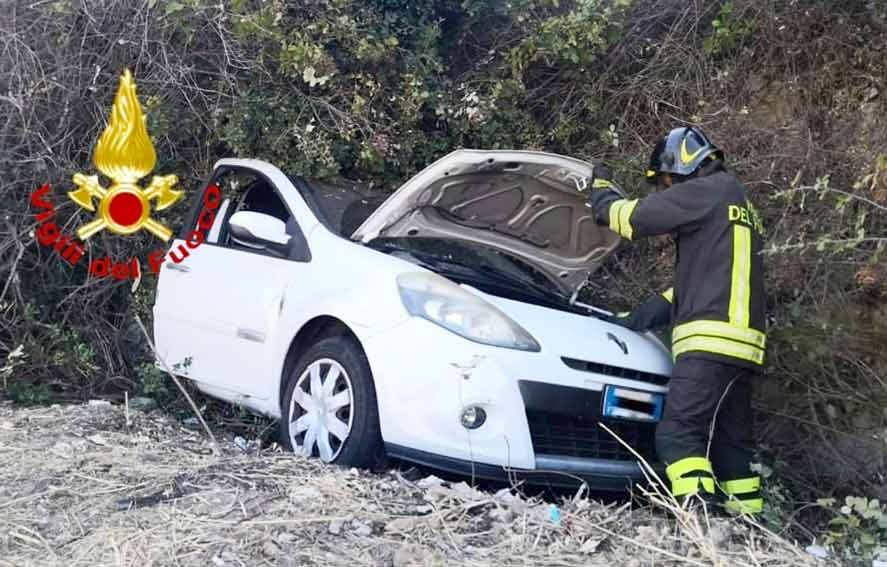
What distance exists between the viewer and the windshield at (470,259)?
4902 millimetres

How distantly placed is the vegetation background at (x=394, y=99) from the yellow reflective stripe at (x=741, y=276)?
119cm

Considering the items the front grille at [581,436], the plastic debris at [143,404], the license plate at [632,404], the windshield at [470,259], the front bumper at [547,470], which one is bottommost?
the plastic debris at [143,404]

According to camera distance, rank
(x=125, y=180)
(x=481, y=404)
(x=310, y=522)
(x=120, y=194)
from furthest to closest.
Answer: (x=120, y=194), (x=125, y=180), (x=481, y=404), (x=310, y=522)

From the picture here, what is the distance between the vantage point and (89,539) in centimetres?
348

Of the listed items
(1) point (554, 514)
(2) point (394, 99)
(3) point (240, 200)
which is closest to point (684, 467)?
(1) point (554, 514)

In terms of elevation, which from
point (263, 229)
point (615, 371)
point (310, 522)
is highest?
point (263, 229)

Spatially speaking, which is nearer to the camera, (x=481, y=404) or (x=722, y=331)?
(x=481, y=404)

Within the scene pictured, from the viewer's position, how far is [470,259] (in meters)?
5.17

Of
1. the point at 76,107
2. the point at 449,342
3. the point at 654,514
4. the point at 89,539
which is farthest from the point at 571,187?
the point at 76,107

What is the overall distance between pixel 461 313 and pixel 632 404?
0.87 meters

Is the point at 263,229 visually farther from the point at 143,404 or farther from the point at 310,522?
the point at 310,522

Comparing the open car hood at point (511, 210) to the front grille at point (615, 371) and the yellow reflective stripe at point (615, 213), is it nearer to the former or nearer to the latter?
the yellow reflective stripe at point (615, 213)

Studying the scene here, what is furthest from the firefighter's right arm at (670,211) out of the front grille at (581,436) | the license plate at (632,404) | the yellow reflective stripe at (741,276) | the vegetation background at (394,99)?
the vegetation background at (394,99)

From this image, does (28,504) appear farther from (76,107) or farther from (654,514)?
(76,107)
